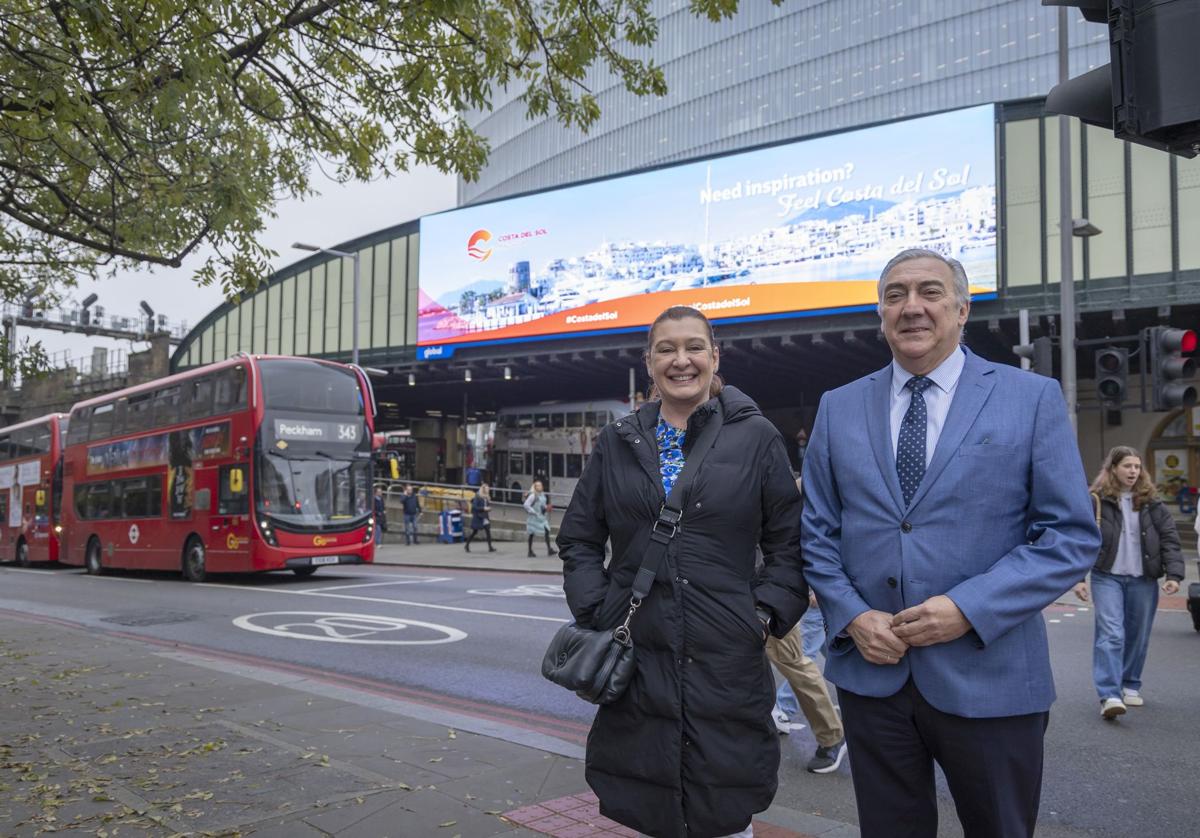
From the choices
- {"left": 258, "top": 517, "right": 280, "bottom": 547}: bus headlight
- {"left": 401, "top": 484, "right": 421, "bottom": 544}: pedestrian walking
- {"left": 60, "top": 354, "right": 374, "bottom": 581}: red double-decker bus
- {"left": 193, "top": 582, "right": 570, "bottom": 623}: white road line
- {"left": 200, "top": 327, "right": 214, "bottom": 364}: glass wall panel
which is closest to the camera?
{"left": 193, "top": 582, "right": 570, "bottom": 623}: white road line

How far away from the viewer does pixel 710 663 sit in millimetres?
2736

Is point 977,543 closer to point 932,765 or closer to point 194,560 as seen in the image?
point 932,765

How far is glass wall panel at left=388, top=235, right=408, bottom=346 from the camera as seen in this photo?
42062mm

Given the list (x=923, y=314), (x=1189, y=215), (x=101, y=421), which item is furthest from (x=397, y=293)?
(x=923, y=314)

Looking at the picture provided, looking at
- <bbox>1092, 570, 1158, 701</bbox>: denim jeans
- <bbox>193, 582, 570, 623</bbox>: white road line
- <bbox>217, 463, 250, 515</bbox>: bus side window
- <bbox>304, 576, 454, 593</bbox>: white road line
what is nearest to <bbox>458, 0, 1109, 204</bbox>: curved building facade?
<bbox>304, 576, 454, 593</bbox>: white road line

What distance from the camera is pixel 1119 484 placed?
6984 millimetres

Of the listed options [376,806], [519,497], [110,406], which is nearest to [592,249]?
Answer: [519,497]

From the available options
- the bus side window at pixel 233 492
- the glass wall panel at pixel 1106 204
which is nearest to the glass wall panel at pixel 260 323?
the bus side window at pixel 233 492

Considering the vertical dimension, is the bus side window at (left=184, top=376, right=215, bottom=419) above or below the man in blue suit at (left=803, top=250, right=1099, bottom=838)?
above

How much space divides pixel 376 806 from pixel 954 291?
3199 millimetres

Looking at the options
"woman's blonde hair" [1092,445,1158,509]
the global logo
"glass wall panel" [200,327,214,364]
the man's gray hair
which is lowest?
"woman's blonde hair" [1092,445,1158,509]

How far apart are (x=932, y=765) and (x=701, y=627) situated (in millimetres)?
689

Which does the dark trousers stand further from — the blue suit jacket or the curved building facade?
the curved building facade

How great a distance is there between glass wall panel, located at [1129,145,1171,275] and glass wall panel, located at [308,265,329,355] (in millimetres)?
33050
